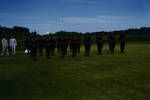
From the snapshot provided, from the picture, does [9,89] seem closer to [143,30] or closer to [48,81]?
[48,81]

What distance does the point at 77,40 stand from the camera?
148 feet

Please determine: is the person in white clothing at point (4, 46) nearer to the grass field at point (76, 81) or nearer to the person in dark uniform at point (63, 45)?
the person in dark uniform at point (63, 45)

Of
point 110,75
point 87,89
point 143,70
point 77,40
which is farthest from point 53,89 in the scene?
point 77,40

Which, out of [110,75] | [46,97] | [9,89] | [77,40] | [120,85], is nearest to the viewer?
[46,97]

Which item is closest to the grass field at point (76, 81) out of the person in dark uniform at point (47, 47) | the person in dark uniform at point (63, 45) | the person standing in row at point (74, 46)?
the person in dark uniform at point (47, 47)

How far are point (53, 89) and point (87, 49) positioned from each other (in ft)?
74.6

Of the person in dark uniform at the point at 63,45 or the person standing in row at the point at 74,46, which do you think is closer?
the person in dark uniform at the point at 63,45

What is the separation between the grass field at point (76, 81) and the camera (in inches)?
853

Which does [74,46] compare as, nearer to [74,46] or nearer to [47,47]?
[74,46]

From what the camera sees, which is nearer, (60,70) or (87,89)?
(87,89)

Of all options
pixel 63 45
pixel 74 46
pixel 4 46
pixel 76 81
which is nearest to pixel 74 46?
pixel 74 46

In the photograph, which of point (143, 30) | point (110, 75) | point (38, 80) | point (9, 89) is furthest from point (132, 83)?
point (143, 30)

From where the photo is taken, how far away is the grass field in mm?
21656

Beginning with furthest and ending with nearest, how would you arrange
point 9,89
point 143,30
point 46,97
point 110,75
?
point 143,30
point 110,75
point 9,89
point 46,97
